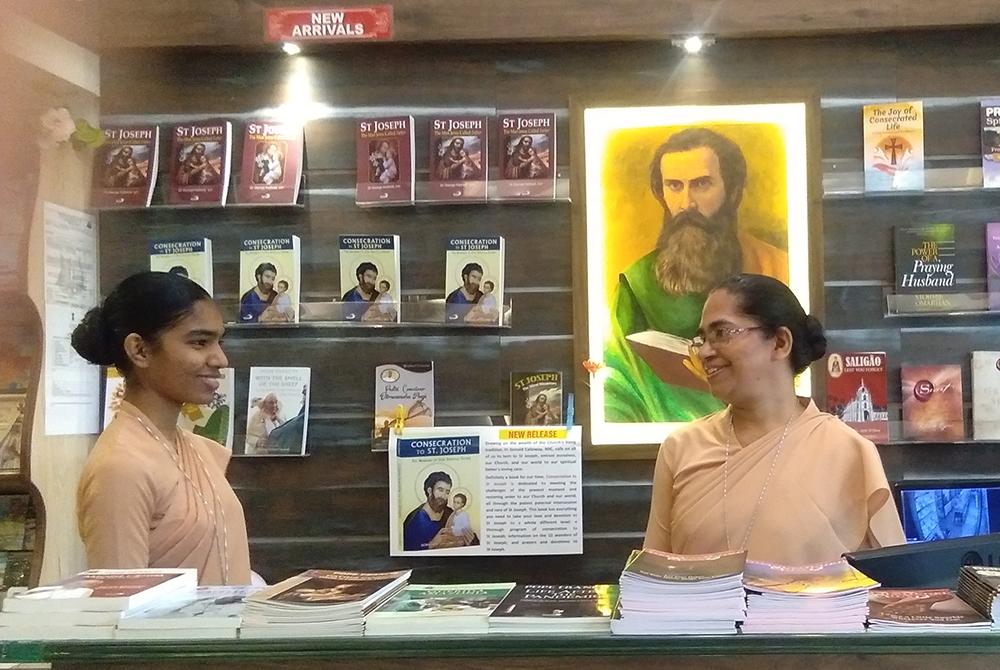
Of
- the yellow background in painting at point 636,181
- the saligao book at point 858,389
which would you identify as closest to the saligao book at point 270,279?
the yellow background in painting at point 636,181

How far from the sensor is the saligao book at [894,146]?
3029 mm

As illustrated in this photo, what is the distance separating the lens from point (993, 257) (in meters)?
3.04

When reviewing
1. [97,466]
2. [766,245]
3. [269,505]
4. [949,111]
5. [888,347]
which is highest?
[949,111]

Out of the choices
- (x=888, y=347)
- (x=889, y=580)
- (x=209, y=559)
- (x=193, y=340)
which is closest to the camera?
(x=889, y=580)

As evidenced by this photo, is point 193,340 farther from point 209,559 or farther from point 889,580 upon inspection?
point 889,580

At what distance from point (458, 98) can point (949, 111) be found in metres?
1.62

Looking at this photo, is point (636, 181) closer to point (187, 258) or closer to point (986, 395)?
point (986, 395)

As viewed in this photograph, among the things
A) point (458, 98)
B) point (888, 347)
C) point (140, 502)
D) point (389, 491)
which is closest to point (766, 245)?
point (888, 347)

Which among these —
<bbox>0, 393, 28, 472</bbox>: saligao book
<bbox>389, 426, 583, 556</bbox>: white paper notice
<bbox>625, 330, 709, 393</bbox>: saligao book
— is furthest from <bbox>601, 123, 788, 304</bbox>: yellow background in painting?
<bbox>0, 393, 28, 472</bbox>: saligao book

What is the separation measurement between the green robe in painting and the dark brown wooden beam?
75 centimetres

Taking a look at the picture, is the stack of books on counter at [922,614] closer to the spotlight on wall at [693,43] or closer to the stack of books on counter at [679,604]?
the stack of books on counter at [679,604]

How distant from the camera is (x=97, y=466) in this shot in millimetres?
1900

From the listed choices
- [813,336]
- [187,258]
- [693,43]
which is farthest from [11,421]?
[693,43]

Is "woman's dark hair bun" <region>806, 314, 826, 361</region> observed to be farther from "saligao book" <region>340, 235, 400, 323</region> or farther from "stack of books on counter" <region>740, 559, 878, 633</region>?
"saligao book" <region>340, 235, 400, 323</region>
